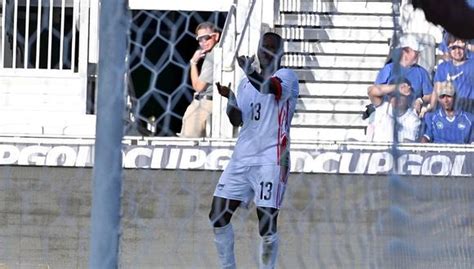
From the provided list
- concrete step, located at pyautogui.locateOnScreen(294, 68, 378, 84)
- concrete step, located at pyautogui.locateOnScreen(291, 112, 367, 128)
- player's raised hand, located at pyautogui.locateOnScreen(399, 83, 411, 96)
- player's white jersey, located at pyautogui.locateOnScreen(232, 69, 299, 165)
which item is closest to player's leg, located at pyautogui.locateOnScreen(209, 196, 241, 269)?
player's white jersey, located at pyautogui.locateOnScreen(232, 69, 299, 165)

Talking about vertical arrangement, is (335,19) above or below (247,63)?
above

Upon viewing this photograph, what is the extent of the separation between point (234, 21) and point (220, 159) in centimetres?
105

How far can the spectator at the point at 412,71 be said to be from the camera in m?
5.50

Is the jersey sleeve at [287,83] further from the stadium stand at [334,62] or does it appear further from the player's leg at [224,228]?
the player's leg at [224,228]

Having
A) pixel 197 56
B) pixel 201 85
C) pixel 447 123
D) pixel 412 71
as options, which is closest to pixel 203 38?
pixel 197 56

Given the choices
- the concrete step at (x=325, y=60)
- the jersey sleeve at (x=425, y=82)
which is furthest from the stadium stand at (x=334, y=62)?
the jersey sleeve at (x=425, y=82)

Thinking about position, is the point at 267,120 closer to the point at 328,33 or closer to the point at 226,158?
the point at 226,158

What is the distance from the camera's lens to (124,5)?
4203 mm

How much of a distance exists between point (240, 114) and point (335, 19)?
59.1 inches

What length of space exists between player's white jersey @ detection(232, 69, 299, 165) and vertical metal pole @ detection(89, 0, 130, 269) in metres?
3.48

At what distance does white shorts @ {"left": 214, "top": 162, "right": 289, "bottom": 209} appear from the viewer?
8016 millimetres

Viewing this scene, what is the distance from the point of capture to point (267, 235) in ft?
26.0

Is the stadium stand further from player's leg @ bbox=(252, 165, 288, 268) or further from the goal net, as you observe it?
player's leg @ bbox=(252, 165, 288, 268)

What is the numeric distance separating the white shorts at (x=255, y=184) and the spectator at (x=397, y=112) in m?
1.28
